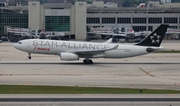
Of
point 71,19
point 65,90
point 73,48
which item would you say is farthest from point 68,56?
point 71,19

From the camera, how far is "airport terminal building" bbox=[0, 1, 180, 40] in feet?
486

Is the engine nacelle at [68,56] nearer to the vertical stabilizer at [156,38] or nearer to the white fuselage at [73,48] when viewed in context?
the white fuselage at [73,48]

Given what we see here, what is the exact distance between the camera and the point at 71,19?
149 meters

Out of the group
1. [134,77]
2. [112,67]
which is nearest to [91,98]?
[134,77]

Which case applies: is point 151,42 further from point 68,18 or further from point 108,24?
point 108,24

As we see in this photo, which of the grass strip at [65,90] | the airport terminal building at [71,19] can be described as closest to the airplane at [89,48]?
the grass strip at [65,90]

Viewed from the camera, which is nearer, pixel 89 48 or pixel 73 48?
pixel 73 48

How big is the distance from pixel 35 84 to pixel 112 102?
504 inches

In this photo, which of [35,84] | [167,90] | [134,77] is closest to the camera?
[167,90]

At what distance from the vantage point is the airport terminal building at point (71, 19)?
148125mm

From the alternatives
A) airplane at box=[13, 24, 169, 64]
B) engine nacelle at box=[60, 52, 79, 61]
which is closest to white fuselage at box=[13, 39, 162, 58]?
airplane at box=[13, 24, 169, 64]

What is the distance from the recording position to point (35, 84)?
4012cm

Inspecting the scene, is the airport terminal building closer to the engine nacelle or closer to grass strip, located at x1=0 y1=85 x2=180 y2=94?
the engine nacelle

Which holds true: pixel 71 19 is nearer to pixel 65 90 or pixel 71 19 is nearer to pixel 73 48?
pixel 73 48
